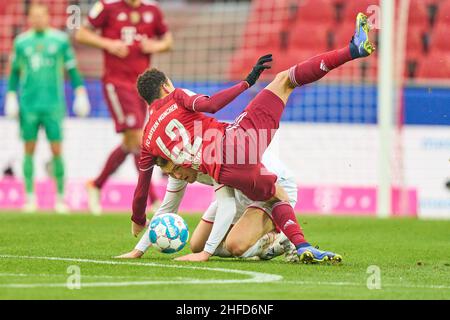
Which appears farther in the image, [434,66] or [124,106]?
[434,66]

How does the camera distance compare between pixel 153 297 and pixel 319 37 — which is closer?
pixel 153 297

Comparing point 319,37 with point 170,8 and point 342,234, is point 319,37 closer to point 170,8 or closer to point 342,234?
point 170,8

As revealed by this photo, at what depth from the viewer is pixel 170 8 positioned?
22.1m

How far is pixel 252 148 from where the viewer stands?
8367 millimetres

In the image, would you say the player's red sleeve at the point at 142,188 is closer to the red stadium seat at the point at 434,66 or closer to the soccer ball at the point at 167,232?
the soccer ball at the point at 167,232

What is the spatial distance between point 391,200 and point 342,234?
4127mm

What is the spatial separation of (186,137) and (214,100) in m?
0.47

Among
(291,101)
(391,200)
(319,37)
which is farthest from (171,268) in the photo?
(319,37)

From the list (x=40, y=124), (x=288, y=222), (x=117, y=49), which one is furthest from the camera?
(x=40, y=124)

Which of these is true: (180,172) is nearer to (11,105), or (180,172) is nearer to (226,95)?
(226,95)

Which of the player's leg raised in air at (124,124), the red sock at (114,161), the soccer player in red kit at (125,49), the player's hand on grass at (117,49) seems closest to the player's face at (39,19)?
the soccer player in red kit at (125,49)

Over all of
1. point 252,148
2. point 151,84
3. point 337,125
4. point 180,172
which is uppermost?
point 151,84

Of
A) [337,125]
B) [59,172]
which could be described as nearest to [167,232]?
[59,172]

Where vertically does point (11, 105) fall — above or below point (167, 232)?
above
